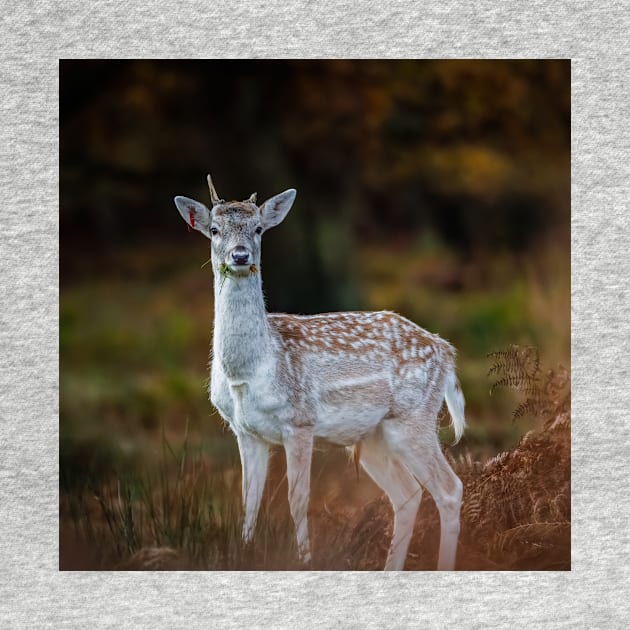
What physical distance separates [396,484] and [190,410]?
144 cm

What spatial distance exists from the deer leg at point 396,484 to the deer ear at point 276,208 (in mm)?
723

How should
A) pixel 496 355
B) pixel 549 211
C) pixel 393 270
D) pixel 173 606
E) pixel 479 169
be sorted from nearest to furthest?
pixel 173 606 < pixel 496 355 < pixel 549 211 < pixel 479 169 < pixel 393 270

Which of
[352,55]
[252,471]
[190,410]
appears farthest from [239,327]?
[190,410]

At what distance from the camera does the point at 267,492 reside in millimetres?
3504

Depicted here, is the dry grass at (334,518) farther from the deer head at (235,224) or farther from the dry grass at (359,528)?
the deer head at (235,224)

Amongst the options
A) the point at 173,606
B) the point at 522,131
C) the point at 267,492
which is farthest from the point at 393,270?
the point at 173,606

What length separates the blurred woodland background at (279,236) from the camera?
360cm

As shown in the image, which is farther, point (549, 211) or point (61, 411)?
point (549, 211)

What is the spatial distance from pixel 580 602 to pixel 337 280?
7.18 feet

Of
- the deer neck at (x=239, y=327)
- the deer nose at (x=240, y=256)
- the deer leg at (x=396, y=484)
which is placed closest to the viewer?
the deer nose at (x=240, y=256)

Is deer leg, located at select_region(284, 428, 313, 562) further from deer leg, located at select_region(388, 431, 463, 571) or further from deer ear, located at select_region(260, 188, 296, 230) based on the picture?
deer ear, located at select_region(260, 188, 296, 230)

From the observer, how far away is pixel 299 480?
3357mm

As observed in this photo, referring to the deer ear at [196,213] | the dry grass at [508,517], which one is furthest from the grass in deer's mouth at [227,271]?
the dry grass at [508,517]

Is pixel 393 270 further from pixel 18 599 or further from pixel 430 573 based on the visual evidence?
pixel 18 599
